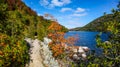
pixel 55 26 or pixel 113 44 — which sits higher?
pixel 55 26

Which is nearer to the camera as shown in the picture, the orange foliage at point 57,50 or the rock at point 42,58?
the rock at point 42,58

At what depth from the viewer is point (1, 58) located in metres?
26.4

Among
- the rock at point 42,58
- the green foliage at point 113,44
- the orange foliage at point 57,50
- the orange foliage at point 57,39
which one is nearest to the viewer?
the green foliage at point 113,44

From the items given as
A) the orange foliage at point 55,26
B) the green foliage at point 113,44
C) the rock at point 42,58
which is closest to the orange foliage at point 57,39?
the orange foliage at point 55,26

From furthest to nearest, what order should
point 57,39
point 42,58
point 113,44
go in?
point 57,39 → point 42,58 → point 113,44

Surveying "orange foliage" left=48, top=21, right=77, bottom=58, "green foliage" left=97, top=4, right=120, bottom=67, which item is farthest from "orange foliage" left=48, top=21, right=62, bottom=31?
"green foliage" left=97, top=4, right=120, bottom=67

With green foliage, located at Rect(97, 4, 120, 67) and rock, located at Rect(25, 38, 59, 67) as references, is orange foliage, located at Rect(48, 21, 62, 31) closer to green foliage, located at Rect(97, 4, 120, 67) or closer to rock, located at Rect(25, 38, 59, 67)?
rock, located at Rect(25, 38, 59, 67)

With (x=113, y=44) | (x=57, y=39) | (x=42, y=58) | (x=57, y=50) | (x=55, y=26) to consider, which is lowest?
(x=42, y=58)

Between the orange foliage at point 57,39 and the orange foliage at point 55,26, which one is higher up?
the orange foliage at point 55,26

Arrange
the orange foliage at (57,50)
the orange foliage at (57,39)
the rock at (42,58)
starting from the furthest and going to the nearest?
the orange foliage at (57,39) → the orange foliage at (57,50) → the rock at (42,58)

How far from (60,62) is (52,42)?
707cm

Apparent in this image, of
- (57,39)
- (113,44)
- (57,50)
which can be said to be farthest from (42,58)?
(113,44)

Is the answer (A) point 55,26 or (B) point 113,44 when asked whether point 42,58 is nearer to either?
(A) point 55,26

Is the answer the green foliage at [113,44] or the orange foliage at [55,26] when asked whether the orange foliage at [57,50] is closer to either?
the orange foliage at [55,26]
